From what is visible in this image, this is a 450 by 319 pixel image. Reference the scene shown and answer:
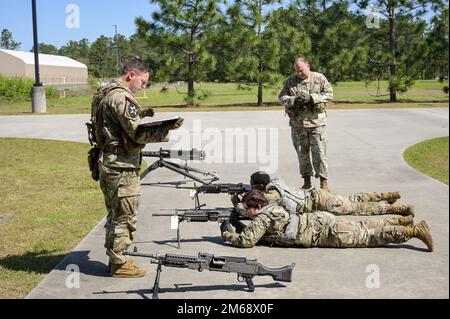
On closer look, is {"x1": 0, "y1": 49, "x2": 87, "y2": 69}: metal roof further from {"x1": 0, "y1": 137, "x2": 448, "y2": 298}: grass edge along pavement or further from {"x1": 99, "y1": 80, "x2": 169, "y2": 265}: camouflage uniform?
{"x1": 99, "y1": 80, "x2": 169, "y2": 265}: camouflage uniform

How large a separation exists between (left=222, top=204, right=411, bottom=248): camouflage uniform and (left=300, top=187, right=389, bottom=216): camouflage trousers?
806 mm

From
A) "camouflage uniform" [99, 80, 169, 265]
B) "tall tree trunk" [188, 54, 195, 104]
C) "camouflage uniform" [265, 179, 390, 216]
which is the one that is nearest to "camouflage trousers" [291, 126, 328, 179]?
"camouflage uniform" [265, 179, 390, 216]

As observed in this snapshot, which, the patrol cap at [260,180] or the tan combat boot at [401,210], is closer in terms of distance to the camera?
the patrol cap at [260,180]

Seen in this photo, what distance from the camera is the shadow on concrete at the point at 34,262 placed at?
17.1ft

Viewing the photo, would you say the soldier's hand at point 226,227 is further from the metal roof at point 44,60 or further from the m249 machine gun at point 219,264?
the metal roof at point 44,60

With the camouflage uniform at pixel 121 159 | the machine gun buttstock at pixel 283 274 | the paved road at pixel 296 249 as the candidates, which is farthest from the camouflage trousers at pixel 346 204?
the camouflage uniform at pixel 121 159

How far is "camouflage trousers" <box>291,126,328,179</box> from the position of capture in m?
7.78

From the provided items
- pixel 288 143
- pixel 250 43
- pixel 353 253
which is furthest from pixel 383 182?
pixel 250 43

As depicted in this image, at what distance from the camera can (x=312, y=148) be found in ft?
25.8

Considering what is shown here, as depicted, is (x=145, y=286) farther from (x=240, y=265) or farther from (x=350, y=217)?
(x=350, y=217)

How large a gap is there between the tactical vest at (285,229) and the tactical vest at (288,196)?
0.10 m

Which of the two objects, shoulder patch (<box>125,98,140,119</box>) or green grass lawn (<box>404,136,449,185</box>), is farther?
green grass lawn (<box>404,136,449,185</box>)

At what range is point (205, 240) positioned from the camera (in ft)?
18.7
